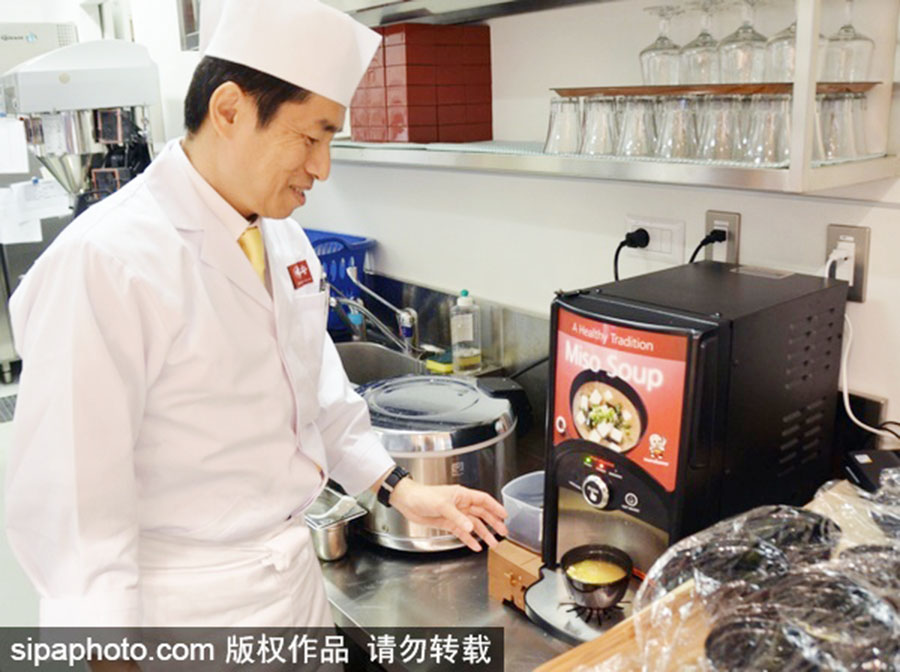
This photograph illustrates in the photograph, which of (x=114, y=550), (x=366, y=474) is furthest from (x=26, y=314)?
(x=366, y=474)

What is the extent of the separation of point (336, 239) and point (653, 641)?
175 cm

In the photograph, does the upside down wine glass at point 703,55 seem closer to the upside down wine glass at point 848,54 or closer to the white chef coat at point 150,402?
the upside down wine glass at point 848,54

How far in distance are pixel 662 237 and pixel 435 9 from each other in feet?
2.06

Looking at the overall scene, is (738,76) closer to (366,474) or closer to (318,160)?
(318,160)

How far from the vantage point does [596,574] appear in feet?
3.62

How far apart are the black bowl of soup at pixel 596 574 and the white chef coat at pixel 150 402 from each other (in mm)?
392

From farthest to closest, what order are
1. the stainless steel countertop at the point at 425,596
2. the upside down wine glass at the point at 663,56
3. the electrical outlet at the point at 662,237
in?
the electrical outlet at the point at 662,237
the upside down wine glass at the point at 663,56
the stainless steel countertop at the point at 425,596

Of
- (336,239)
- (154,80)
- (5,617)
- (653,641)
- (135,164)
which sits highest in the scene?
(154,80)

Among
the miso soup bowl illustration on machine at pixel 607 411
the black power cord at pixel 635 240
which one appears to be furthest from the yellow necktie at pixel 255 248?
the black power cord at pixel 635 240

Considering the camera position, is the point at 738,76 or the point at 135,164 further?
the point at 135,164

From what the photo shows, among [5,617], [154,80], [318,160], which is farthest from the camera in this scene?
[154,80]

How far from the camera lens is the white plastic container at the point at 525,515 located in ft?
4.21

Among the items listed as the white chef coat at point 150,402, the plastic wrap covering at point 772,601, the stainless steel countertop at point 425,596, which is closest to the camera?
the plastic wrap covering at point 772,601

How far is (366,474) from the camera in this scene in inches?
54.1
